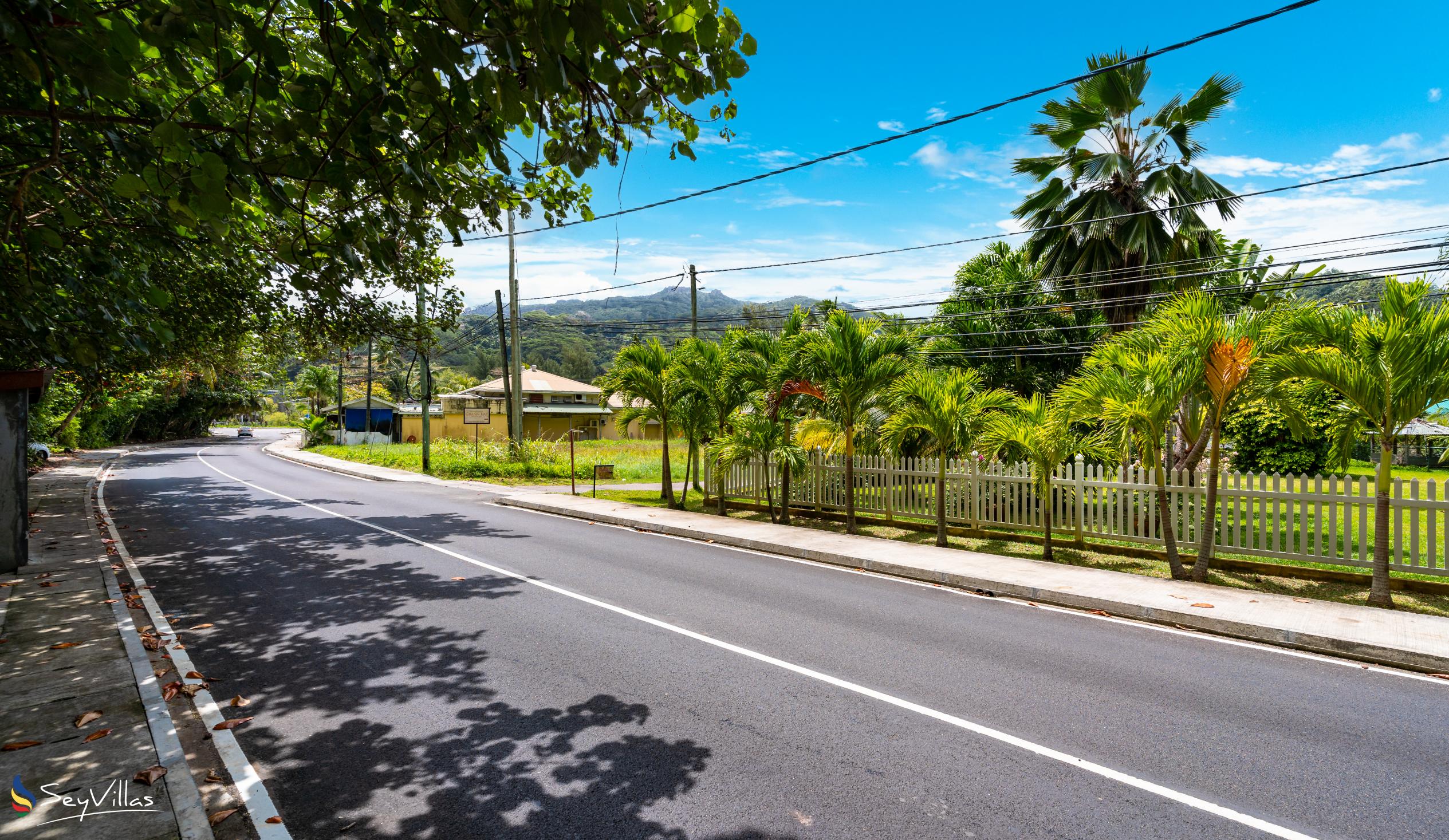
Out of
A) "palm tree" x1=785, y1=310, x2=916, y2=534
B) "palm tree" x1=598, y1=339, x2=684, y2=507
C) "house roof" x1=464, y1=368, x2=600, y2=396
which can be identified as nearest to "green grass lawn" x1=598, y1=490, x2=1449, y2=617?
"palm tree" x1=785, y1=310, x2=916, y2=534

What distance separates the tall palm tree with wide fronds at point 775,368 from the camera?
1396 centimetres

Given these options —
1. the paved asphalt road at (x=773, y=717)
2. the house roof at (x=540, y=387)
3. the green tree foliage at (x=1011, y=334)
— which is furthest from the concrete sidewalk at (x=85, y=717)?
the house roof at (x=540, y=387)

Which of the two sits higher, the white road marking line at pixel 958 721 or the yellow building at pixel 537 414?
the yellow building at pixel 537 414

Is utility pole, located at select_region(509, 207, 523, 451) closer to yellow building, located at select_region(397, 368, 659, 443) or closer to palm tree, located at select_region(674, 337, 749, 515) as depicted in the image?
palm tree, located at select_region(674, 337, 749, 515)

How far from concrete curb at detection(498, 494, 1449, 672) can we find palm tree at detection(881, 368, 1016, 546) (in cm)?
201

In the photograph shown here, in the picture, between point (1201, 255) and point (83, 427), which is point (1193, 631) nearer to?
point (1201, 255)

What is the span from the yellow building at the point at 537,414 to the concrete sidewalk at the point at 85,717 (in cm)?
3911

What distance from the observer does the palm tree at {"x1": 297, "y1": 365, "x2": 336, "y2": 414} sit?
71312mm

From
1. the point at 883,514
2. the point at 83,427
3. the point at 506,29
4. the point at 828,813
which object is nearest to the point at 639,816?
the point at 828,813

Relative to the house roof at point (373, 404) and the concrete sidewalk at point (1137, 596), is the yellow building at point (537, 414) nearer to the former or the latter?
the house roof at point (373, 404)

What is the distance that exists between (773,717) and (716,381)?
11.9 m

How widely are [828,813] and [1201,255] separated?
17.7 m

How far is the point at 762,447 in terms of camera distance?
14188 millimetres

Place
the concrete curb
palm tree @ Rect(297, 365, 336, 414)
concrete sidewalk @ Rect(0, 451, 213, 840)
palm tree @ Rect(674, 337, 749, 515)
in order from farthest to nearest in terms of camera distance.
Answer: palm tree @ Rect(297, 365, 336, 414) < palm tree @ Rect(674, 337, 749, 515) < the concrete curb < concrete sidewalk @ Rect(0, 451, 213, 840)
